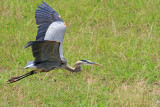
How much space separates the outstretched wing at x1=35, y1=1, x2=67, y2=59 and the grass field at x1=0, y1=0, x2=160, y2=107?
29.7 inches

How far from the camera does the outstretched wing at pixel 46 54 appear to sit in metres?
5.72

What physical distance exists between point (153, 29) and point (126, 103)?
366cm

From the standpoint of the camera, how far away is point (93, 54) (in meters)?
8.02

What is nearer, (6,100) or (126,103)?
(126,103)

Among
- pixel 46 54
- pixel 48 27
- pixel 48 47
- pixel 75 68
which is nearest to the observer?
pixel 48 47

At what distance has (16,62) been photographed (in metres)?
7.71

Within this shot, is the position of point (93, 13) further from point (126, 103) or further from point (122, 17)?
point (126, 103)

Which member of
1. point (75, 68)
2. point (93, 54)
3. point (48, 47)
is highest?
point (48, 47)

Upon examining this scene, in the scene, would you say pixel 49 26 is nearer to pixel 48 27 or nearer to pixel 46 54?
pixel 48 27

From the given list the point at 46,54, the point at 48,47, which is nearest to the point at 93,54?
the point at 46,54

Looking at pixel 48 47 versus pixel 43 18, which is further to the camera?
pixel 43 18

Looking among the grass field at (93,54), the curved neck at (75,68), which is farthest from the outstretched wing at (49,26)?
the grass field at (93,54)

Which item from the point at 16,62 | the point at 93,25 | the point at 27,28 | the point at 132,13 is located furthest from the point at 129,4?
the point at 16,62

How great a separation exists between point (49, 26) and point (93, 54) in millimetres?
1266
